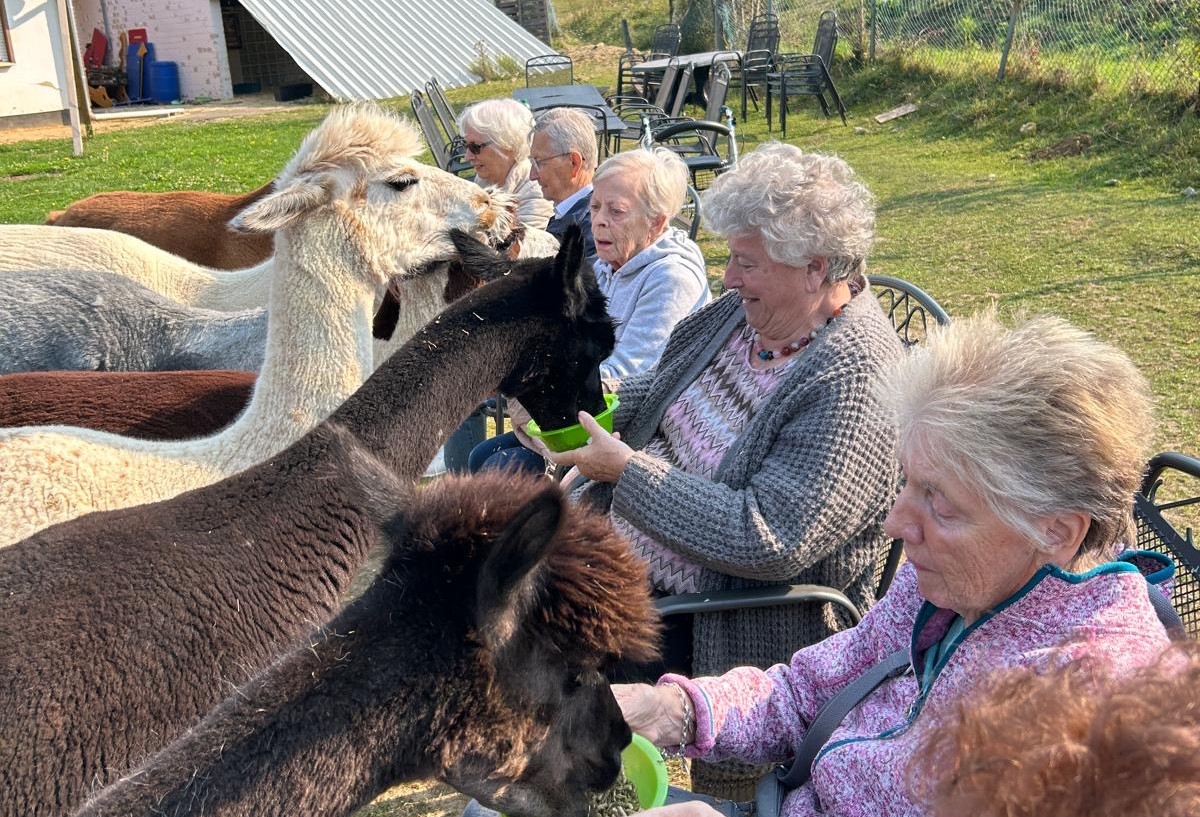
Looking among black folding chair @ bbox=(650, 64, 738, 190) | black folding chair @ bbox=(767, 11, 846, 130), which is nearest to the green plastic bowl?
black folding chair @ bbox=(650, 64, 738, 190)

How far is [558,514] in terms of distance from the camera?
1.52 metres

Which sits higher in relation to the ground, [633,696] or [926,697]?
[926,697]

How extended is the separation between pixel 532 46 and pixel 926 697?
27.5 metres

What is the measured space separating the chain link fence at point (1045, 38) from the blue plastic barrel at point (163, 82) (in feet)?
55.2

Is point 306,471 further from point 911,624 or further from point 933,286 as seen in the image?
point 933,286

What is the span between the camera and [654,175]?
4.11m

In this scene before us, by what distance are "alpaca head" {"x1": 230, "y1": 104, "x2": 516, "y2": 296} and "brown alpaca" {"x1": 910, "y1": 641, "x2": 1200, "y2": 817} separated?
9.54ft

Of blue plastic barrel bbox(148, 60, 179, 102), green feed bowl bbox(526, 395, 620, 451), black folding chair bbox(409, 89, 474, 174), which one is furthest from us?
blue plastic barrel bbox(148, 60, 179, 102)

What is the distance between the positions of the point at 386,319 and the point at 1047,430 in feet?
9.69

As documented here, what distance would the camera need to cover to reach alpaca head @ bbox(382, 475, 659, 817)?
1675 millimetres

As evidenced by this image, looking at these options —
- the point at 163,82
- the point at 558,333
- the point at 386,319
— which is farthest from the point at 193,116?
the point at 558,333

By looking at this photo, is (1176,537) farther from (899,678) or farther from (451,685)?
(451,685)

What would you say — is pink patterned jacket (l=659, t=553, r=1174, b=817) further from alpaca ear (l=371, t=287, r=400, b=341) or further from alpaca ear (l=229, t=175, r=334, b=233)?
alpaca ear (l=371, t=287, r=400, b=341)

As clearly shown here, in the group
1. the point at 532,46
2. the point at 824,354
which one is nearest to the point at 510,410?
the point at 824,354
